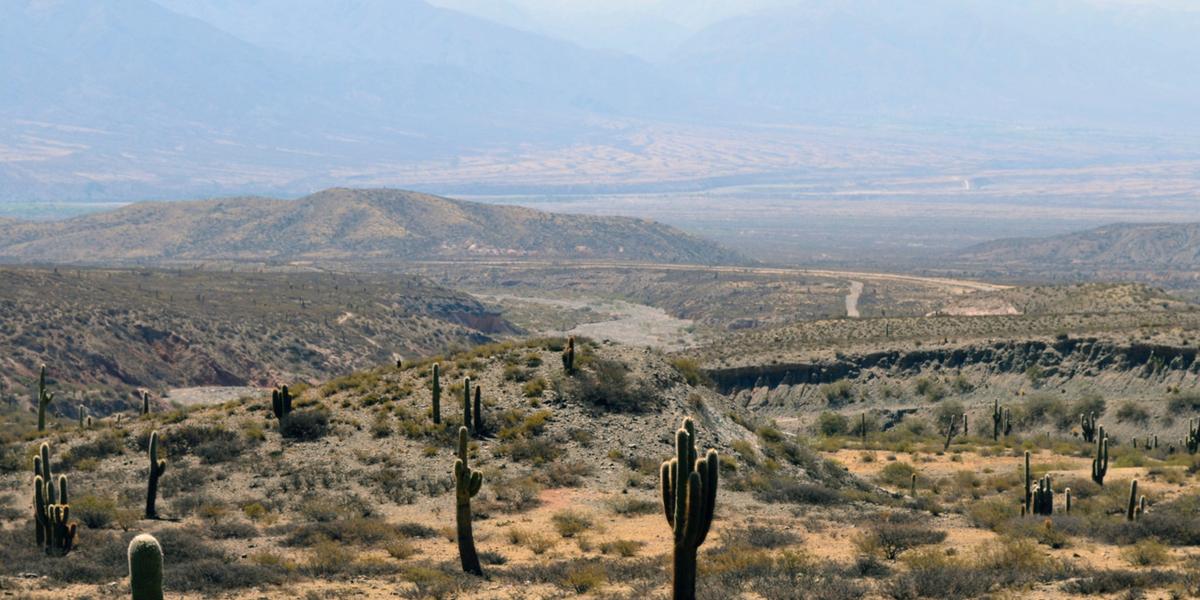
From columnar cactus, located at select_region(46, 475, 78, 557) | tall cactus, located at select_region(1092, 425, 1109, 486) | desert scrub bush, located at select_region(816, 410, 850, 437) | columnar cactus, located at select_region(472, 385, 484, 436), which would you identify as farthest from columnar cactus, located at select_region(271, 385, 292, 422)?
desert scrub bush, located at select_region(816, 410, 850, 437)

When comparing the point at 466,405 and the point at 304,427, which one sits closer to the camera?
the point at 466,405

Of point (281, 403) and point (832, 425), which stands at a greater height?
point (281, 403)

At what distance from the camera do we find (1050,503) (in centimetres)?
2933

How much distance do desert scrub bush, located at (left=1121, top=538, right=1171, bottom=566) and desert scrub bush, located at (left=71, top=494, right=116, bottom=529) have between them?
61.5 feet

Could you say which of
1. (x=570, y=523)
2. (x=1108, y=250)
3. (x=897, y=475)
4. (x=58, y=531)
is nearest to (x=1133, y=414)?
(x=897, y=475)

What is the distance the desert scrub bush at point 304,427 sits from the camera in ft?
111

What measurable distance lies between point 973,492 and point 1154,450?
42.6ft

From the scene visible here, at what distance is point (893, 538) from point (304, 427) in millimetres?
16057

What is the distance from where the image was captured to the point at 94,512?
26594 mm

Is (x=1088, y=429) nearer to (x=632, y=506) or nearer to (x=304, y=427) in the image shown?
(x=632, y=506)

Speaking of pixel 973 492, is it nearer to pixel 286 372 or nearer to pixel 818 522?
pixel 818 522

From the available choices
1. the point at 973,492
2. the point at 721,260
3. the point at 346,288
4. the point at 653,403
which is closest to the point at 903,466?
the point at 973,492

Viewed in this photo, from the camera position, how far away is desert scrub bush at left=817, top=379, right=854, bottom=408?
2317 inches

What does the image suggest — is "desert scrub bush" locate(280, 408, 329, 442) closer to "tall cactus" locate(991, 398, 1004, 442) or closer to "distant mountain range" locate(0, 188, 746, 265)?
"tall cactus" locate(991, 398, 1004, 442)
